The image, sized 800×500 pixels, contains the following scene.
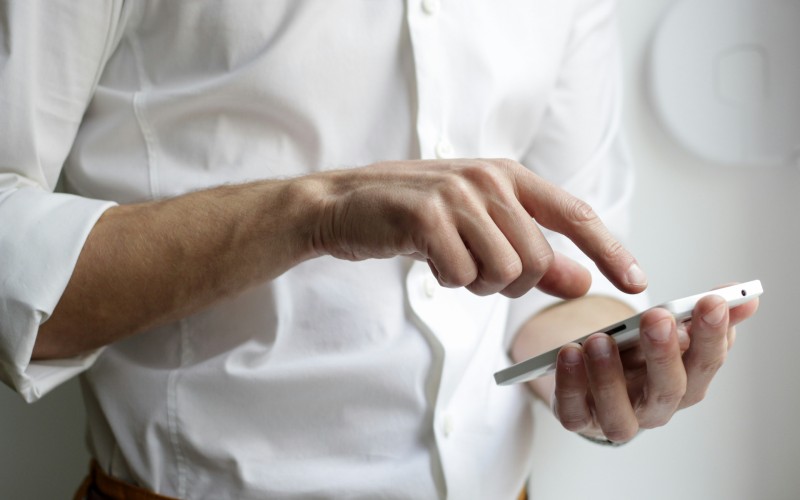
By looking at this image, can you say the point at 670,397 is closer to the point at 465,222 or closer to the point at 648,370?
the point at 648,370

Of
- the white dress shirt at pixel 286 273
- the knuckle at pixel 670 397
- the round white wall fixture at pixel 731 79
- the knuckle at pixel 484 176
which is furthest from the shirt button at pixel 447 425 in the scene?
the round white wall fixture at pixel 731 79

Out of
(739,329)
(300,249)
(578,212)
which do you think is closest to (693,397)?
(578,212)

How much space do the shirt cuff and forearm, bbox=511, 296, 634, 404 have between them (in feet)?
1.73

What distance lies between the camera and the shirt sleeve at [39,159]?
0.67 meters

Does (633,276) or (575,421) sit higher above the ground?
(633,276)

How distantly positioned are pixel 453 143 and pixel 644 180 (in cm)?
50

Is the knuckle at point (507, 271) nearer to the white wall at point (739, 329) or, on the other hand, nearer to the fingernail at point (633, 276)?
the fingernail at point (633, 276)

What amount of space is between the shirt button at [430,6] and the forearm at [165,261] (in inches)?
10.4

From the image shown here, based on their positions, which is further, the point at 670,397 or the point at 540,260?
the point at 670,397

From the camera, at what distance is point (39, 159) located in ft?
2.38

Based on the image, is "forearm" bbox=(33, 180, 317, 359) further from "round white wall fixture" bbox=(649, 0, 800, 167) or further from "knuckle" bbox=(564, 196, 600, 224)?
"round white wall fixture" bbox=(649, 0, 800, 167)

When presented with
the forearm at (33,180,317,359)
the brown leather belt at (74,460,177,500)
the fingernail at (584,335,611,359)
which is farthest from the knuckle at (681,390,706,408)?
the brown leather belt at (74,460,177,500)

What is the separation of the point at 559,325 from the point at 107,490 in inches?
20.8

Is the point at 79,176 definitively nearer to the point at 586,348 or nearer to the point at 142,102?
the point at 142,102
